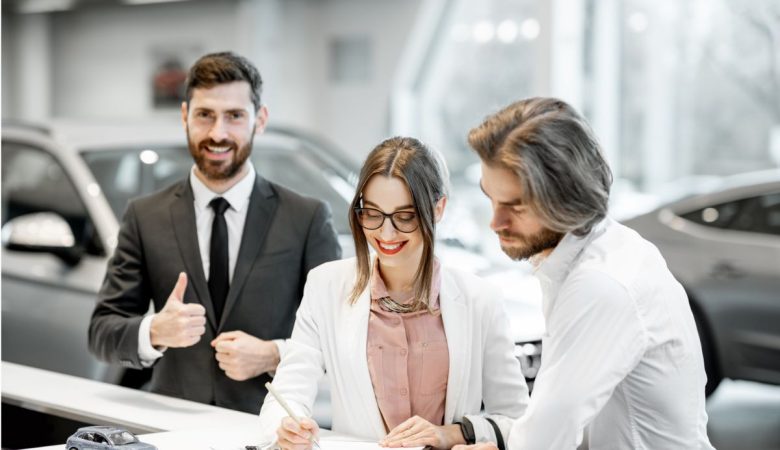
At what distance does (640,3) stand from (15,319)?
5.67 m

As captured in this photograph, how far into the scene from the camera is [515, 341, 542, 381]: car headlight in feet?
11.4

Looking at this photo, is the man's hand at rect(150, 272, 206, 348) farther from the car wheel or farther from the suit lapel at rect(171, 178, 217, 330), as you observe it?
the car wheel

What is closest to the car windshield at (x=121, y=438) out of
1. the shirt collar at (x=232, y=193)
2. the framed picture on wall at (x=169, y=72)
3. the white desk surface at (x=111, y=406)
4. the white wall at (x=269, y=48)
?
the white desk surface at (x=111, y=406)

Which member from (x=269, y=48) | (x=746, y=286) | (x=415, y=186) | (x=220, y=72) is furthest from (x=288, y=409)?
(x=269, y=48)

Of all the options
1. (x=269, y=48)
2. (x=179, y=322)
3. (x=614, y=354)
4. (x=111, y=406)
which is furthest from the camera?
(x=269, y=48)

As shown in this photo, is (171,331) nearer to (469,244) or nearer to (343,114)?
(469,244)

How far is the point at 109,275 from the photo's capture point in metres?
2.96

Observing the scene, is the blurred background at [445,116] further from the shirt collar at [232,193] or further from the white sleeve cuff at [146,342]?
the white sleeve cuff at [146,342]

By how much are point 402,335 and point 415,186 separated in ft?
1.06

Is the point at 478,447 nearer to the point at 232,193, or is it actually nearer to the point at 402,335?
the point at 402,335

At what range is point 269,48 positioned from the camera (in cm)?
1129

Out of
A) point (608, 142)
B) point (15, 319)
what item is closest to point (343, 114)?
point (608, 142)

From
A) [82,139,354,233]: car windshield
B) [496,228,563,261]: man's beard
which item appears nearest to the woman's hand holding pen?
[496,228,563,261]: man's beard

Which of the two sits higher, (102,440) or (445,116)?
(445,116)
